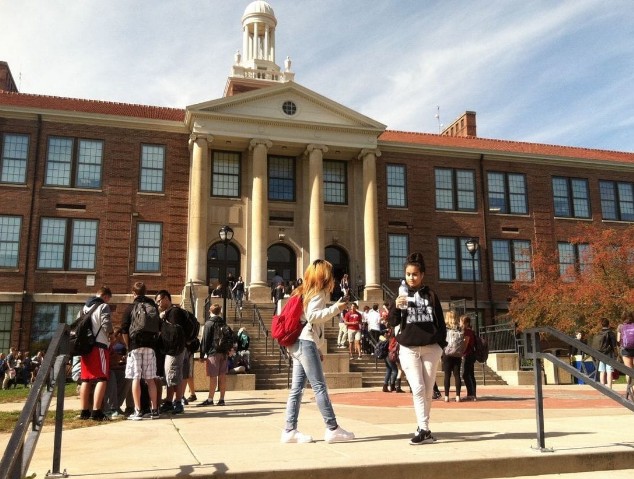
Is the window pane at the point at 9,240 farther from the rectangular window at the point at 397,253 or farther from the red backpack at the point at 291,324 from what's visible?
the red backpack at the point at 291,324

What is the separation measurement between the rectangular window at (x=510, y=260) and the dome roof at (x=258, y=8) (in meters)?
22.9

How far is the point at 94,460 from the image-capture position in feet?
18.2

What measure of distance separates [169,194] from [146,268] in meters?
3.80

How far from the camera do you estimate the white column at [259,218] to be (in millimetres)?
29055

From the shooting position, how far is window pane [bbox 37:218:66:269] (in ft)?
94.4

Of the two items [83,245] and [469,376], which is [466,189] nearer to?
[83,245]

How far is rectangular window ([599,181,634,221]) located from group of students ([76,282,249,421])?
32750mm

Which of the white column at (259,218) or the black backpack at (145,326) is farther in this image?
the white column at (259,218)

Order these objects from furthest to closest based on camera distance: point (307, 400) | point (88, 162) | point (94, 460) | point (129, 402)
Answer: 1. point (88, 162)
2. point (307, 400)
3. point (129, 402)
4. point (94, 460)

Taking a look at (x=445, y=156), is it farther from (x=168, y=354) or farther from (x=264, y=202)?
(x=168, y=354)

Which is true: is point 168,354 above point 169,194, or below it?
below

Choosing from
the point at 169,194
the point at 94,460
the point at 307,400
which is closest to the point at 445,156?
the point at 169,194

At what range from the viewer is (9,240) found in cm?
2845

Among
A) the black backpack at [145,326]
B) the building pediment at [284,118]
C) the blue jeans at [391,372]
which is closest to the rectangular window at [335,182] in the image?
the building pediment at [284,118]
